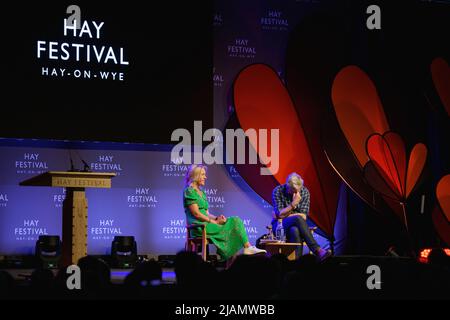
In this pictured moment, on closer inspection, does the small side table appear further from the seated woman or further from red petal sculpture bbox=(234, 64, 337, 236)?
red petal sculpture bbox=(234, 64, 337, 236)

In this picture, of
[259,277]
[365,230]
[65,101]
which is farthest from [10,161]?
[259,277]

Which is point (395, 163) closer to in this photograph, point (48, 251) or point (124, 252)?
point (124, 252)

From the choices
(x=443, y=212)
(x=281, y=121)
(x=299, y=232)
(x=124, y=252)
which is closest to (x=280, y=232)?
(x=299, y=232)

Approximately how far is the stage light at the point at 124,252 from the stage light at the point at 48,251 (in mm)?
572

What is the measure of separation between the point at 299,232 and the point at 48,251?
8.21ft

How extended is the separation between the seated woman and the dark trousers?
502 mm

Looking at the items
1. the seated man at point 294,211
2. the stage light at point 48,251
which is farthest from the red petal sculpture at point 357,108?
the stage light at point 48,251

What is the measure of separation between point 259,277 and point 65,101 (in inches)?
181

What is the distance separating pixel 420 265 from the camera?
291cm

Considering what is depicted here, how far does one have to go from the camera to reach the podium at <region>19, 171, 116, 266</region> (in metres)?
5.08

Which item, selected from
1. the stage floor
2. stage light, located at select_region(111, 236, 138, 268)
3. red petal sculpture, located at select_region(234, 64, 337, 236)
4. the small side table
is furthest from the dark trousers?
stage light, located at select_region(111, 236, 138, 268)

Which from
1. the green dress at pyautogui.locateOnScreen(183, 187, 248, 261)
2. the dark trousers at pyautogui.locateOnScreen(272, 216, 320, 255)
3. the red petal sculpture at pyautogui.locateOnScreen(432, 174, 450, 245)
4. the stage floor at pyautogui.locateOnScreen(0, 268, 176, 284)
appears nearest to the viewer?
the stage floor at pyautogui.locateOnScreen(0, 268, 176, 284)

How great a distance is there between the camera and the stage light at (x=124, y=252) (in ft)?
21.8
